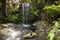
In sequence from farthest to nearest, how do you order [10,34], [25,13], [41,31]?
Result: [25,13] < [10,34] < [41,31]

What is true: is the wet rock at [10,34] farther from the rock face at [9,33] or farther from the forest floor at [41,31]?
the forest floor at [41,31]

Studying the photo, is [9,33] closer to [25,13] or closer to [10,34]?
[10,34]

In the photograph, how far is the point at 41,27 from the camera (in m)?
7.40

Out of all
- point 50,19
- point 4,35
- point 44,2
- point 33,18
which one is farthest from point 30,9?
point 4,35

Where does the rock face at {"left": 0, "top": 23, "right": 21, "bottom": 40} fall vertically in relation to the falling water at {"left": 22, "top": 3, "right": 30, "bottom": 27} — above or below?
below

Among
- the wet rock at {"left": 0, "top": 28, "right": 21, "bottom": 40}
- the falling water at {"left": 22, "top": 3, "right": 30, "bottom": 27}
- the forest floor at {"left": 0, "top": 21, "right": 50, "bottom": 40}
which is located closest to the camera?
the forest floor at {"left": 0, "top": 21, "right": 50, "bottom": 40}


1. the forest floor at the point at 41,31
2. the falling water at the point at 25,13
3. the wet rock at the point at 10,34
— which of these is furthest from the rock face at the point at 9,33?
the falling water at the point at 25,13

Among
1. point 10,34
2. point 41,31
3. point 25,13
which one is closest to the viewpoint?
point 41,31

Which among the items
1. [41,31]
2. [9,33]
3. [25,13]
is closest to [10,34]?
[9,33]

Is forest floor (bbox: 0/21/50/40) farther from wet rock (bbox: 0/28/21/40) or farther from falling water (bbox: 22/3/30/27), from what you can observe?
falling water (bbox: 22/3/30/27)

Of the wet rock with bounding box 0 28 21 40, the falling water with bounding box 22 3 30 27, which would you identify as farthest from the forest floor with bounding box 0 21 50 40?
the falling water with bounding box 22 3 30 27

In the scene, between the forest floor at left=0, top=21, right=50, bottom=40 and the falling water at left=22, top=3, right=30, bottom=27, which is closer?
the forest floor at left=0, top=21, right=50, bottom=40

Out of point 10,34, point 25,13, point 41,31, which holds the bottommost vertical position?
point 10,34

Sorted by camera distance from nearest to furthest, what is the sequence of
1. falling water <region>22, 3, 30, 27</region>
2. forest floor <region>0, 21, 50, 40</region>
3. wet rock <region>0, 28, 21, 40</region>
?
forest floor <region>0, 21, 50, 40</region>
wet rock <region>0, 28, 21, 40</region>
falling water <region>22, 3, 30, 27</region>
